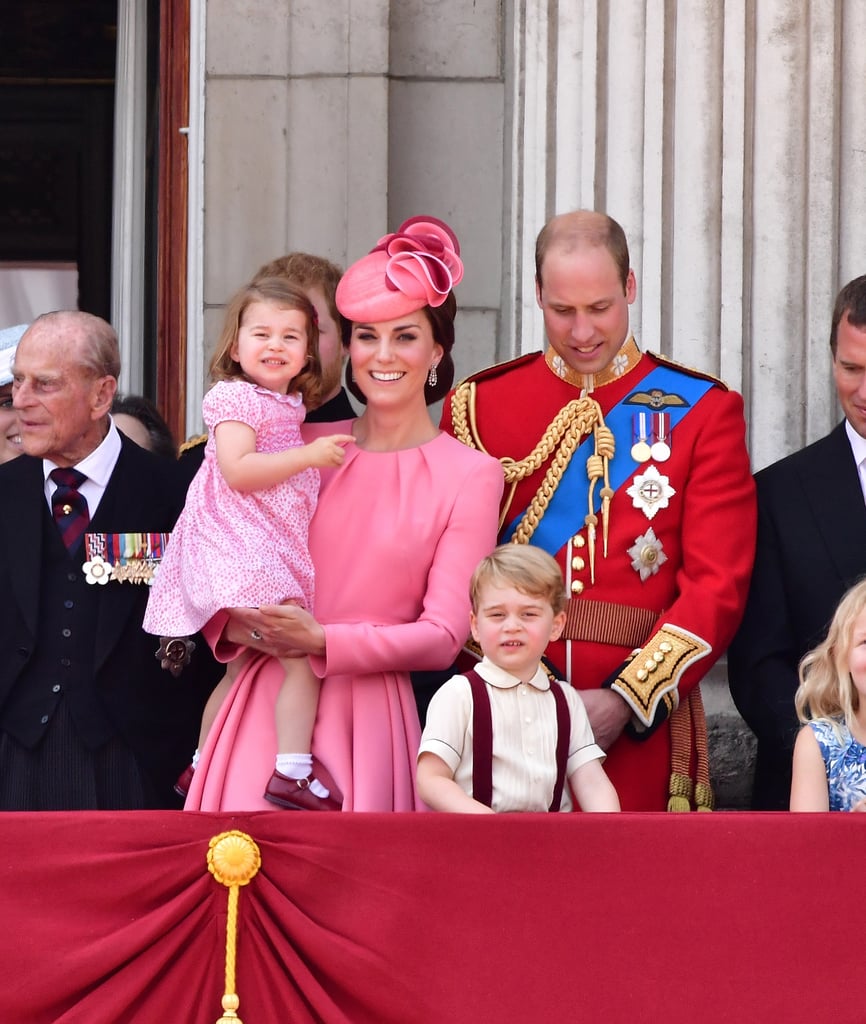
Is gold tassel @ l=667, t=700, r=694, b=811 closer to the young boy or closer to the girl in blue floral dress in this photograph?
the girl in blue floral dress

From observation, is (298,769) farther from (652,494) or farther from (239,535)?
(652,494)

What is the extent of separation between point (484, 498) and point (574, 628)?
1.27 feet

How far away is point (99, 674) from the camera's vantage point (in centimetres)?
394

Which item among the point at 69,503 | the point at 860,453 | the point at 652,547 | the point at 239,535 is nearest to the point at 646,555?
the point at 652,547

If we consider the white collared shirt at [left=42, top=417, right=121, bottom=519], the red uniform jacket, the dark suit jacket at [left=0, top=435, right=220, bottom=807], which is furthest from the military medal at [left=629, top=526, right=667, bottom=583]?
the white collared shirt at [left=42, top=417, right=121, bottom=519]

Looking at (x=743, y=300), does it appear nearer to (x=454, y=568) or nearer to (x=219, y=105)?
(x=219, y=105)

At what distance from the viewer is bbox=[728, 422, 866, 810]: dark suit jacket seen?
4059 millimetres

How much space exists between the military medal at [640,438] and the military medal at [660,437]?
1 centimetres

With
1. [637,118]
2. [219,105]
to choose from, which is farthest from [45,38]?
[637,118]

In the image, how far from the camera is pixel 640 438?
4.11m

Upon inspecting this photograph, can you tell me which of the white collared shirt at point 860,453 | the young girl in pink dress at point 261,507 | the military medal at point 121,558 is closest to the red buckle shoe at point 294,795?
the young girl in pink dress at point 261,507

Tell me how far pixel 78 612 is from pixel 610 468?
109 cm

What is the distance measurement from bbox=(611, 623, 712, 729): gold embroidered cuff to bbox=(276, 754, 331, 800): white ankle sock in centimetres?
61

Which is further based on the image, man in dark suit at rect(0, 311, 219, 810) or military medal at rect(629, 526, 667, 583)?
military medal at rect(629, 526, 667, 583)
